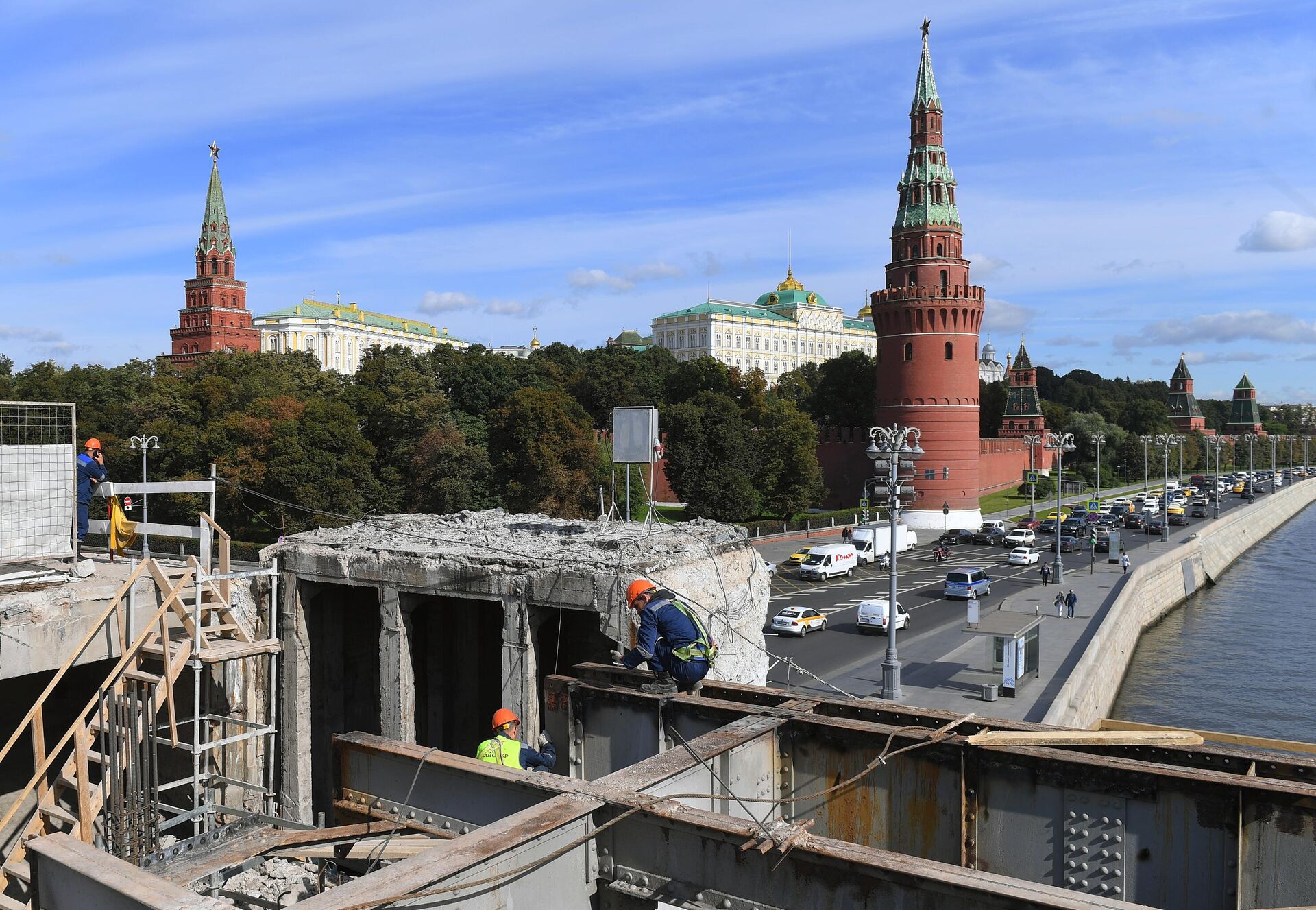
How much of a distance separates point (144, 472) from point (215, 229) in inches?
3779

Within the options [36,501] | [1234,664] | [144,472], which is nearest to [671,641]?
[36,501]

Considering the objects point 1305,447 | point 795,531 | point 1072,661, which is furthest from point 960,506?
point 1305,447

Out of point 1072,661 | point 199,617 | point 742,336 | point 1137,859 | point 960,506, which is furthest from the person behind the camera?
point 742,336

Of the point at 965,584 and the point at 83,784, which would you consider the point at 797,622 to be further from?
the point at 83,784

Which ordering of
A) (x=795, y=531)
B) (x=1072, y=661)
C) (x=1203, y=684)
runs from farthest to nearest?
1. (x=795, y=531)
2. (x=1203, y=684)
3. (x=1072, y=661)

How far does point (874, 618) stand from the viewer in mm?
31781

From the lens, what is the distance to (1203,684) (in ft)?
101

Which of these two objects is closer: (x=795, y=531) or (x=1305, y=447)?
(x=795, y=531)

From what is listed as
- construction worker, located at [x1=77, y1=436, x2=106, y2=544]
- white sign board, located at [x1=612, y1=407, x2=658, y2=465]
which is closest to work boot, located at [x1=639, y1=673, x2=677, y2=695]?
white sign board, located at [x1=612, y1=407, x2=658, y2=465]

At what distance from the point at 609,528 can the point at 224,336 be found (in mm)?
116078

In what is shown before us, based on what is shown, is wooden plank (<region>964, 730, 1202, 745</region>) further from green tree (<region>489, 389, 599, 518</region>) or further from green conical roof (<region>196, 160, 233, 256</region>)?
green conical roof (<region>196, 160, 233, 256</region>)

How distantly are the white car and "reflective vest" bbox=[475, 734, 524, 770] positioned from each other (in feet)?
81.8

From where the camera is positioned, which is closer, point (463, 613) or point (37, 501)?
point (37, 501)

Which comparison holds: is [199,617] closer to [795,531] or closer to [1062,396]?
[795,531]
